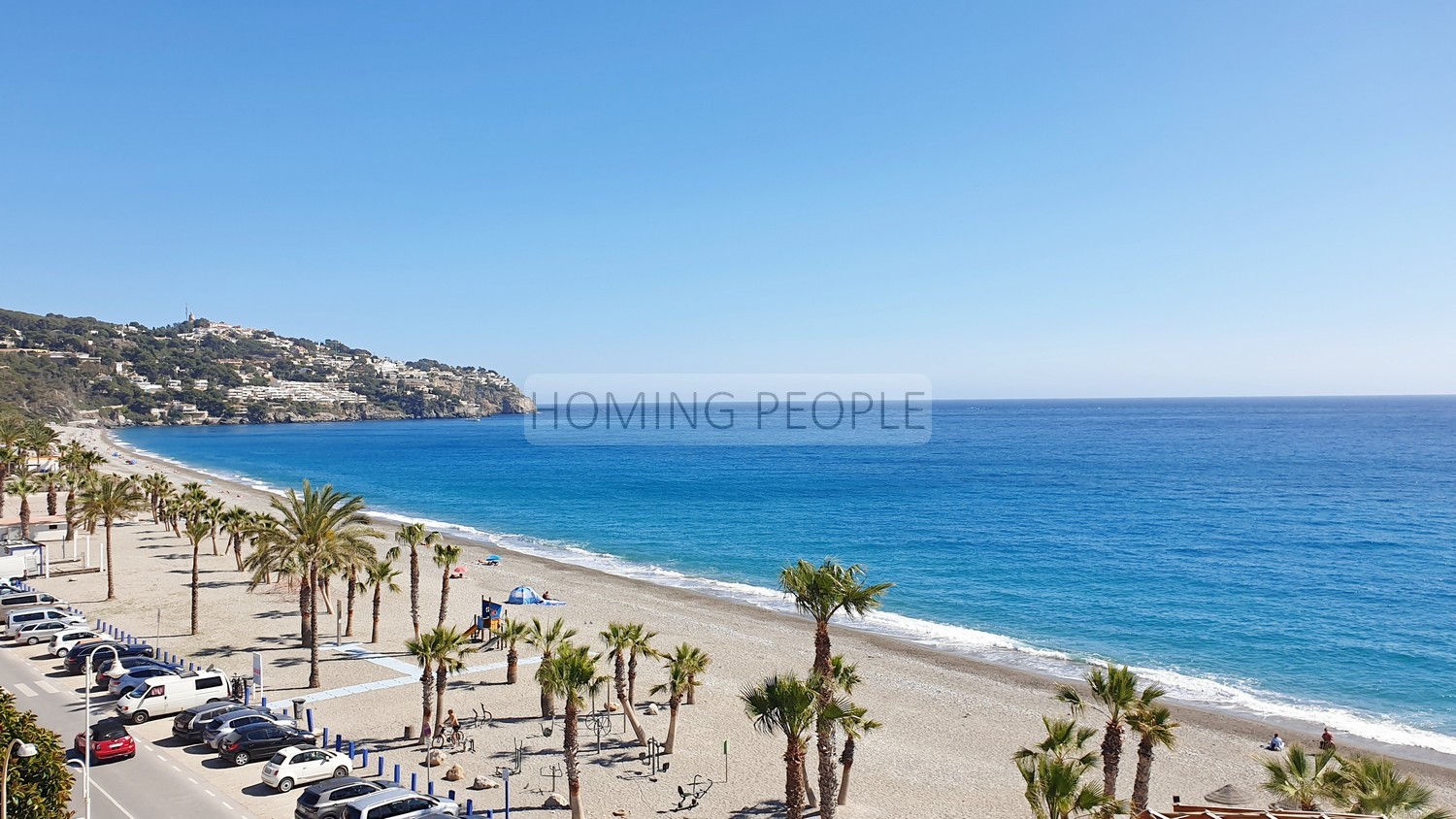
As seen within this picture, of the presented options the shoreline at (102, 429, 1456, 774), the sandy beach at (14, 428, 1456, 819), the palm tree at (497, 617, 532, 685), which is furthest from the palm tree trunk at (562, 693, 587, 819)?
the shoreline at (102, 429, 1456, 774)

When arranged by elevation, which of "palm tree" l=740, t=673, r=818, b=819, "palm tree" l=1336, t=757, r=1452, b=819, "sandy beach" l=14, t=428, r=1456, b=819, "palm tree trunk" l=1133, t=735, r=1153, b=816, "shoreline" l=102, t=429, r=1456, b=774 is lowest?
"shoreline" l=102, t=429, r=1456, b=774

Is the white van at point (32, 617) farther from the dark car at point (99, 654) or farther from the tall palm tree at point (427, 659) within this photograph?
the tall palm tree at point (427, 659)

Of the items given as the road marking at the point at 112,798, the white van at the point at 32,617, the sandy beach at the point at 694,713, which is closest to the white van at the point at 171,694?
the sandy beach at the point at 694,713

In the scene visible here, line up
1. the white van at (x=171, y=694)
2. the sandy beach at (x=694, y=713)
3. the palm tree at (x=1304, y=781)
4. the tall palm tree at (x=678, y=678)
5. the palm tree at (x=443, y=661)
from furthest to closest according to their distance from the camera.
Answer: the white van at (x=171, y=694) → the tall palm tree at (x=678, y=678) → the palm tree at (x=443, y=661) → the sandy beach at (x=694, y=713) → the palm tree at (x=1304, y=781)

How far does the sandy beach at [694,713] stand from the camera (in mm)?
20234

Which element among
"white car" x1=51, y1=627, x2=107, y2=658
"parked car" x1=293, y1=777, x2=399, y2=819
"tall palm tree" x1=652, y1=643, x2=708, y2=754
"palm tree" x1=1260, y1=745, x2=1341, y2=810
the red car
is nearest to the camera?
"palm tree" x1=1260, y1=745, x2=1341, y2=810

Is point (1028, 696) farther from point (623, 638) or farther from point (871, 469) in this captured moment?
Result: point (871, 469)

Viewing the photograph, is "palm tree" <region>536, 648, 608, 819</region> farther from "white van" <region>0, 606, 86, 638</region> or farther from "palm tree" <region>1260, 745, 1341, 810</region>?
"white van" <region>0, 606, 86, 638</region>

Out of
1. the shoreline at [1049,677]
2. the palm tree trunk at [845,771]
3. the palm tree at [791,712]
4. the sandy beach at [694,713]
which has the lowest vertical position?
the shoreline at [1049,677]

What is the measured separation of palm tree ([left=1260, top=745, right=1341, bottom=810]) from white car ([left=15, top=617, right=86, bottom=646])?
38.6 metres

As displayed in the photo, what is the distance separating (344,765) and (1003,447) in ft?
460

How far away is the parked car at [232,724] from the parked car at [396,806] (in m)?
5.75

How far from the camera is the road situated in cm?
1703

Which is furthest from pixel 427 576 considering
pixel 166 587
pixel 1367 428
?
pixel 1367 428
